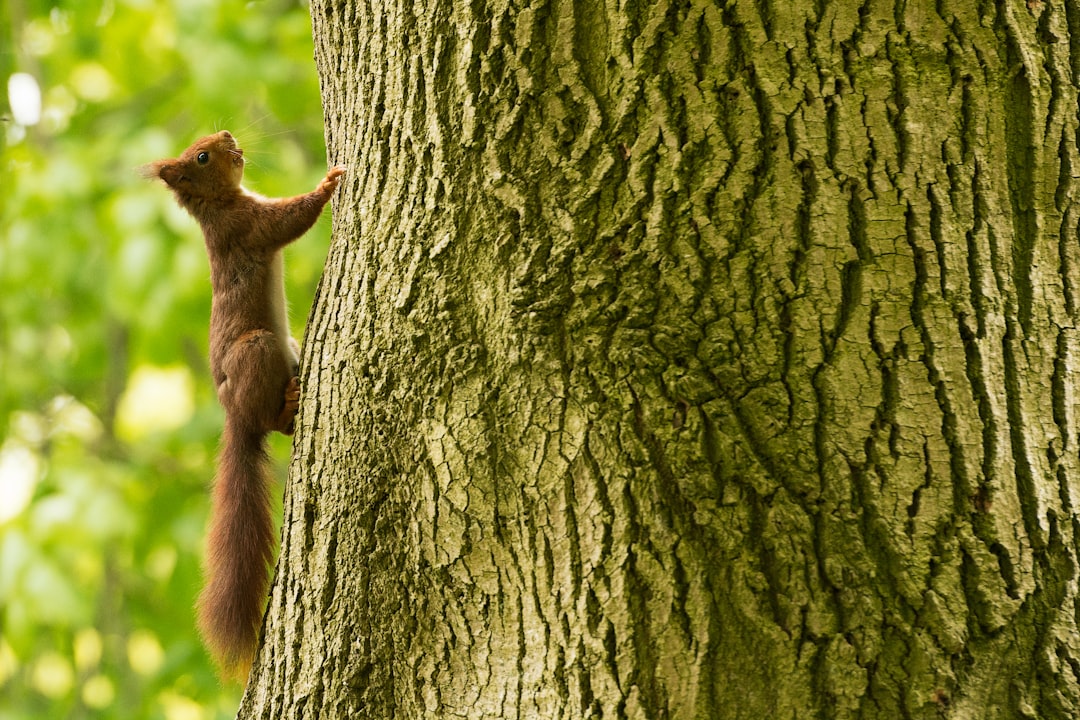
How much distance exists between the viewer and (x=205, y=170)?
300 cm

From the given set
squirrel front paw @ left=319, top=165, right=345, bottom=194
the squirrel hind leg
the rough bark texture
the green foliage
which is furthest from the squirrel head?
the rough bark texture

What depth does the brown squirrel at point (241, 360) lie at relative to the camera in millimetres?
2059

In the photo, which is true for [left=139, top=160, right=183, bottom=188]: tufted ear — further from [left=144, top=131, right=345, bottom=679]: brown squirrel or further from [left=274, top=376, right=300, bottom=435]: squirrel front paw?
[left=274, top=376, right=300, bottom=435]: squirrel front paw

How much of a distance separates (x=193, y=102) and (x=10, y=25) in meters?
2.78

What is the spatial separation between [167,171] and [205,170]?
12 cm

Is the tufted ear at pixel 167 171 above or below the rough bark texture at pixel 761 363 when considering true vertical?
above

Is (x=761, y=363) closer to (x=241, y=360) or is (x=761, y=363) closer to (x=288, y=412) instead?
(x=288, y=412)

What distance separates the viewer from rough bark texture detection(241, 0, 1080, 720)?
1361mm

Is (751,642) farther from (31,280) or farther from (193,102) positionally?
(31,280)

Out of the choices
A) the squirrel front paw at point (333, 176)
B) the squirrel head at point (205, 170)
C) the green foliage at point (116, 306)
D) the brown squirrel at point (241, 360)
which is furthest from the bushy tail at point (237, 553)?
the green foliage at point (116, 306)

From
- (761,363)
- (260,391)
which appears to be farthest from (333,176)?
(761,363)

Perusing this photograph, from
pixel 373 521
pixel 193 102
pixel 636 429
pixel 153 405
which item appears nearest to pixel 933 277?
pixel 636 429

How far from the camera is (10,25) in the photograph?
6129mm

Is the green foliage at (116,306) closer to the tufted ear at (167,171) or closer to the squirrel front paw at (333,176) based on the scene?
the tufted ear at (167,171)
